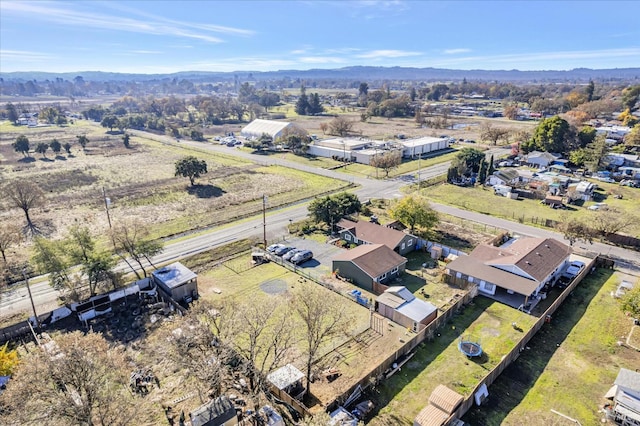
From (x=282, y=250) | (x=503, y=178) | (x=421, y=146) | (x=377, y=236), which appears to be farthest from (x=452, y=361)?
(x=421, y=146)

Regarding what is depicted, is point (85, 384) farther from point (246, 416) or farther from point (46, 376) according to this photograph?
point (246, 416)

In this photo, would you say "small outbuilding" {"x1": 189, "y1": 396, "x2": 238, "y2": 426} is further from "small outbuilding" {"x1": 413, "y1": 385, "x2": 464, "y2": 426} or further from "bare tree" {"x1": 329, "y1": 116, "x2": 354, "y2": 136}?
"bare tree" {"x1": 329, "y1": 116, "x2": 354, "y2": 136}

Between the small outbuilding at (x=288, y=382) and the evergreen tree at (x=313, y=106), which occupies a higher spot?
the evergreen tree at (x=313, y=106)

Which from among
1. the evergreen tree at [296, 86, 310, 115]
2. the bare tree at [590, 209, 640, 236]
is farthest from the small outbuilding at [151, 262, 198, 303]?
the evergreen tree at [296, 86, 310, 115]

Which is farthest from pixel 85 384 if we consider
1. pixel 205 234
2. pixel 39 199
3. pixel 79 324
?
pixel 39 199

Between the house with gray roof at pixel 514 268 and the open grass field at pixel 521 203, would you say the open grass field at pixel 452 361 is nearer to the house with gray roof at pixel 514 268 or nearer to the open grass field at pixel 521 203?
the house with gray roof at pixel 514 268

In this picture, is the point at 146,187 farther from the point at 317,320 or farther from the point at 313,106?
the point at 313,106

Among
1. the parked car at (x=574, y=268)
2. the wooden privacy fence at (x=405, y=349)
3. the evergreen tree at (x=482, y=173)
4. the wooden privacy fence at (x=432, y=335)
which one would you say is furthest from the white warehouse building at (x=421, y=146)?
the wooden privacy fence at (x=405, y=349)
